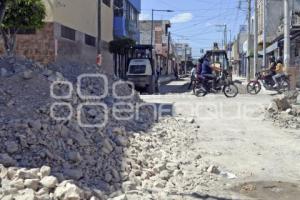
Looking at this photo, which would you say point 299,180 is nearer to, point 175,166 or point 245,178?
point 245,178

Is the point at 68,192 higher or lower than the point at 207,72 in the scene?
lower

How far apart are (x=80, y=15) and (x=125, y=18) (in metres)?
16.1

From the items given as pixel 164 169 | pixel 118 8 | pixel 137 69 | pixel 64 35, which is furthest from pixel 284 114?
pixel 118 8

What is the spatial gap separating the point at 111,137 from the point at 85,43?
24961mm

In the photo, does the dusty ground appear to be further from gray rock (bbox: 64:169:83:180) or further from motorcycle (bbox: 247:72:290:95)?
motorcycle (bbox: 247:72:290:95)

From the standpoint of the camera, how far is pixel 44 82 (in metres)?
10.7

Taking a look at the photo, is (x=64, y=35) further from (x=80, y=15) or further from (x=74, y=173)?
(x=74, y=173)

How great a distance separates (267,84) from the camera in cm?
2642

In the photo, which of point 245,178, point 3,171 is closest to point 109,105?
point 245,178

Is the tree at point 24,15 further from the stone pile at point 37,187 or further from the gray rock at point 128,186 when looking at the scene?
the stone pile at point 37,187

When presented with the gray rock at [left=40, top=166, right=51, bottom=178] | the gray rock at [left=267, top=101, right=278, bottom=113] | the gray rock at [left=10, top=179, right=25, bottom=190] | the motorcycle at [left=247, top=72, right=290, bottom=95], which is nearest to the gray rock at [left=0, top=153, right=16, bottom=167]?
the gray rock at [left=40, top=166, right=51, bottom=178]

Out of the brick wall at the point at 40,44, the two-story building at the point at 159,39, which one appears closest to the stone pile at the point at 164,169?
the brick wall at the point at 40,44

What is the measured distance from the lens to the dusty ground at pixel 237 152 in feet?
26.5

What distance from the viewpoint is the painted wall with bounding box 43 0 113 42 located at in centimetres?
2602
